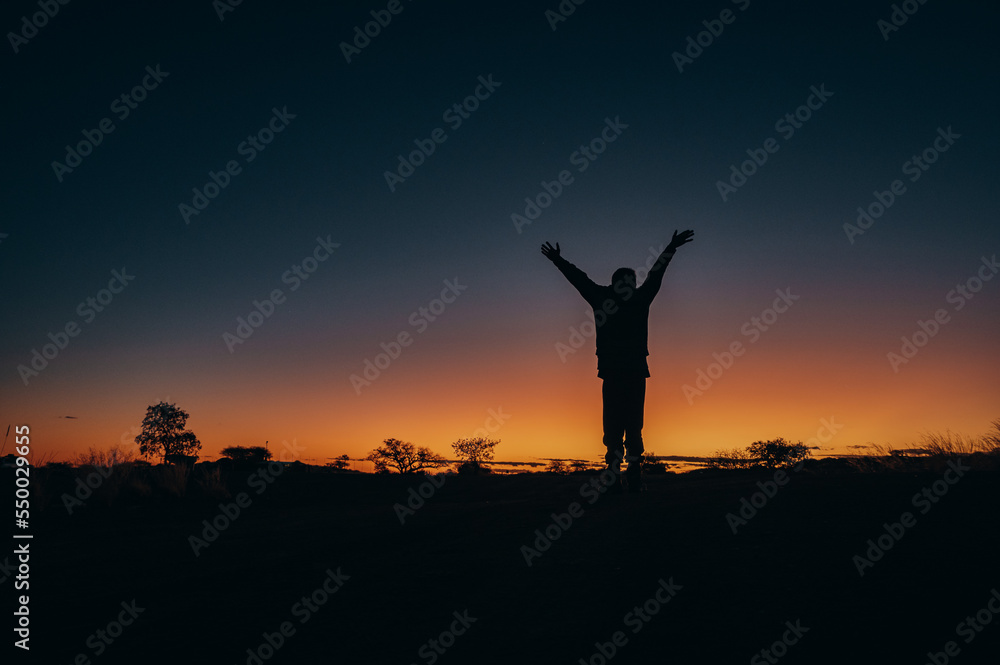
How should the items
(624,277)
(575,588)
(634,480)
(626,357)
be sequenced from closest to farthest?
1. (575,588)
2. (634,480)
3. (626,357)
4. (624,277)

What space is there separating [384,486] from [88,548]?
23.3ft

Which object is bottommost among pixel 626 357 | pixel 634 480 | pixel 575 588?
pixel 575 588

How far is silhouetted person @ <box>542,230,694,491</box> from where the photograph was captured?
702 centimetres

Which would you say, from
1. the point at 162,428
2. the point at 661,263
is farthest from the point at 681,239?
the point at 162,428

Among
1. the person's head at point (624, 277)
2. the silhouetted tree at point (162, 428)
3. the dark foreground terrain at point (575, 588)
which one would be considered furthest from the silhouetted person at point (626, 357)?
the silhouetted tree at point (162, 428)

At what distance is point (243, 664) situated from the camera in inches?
98.0

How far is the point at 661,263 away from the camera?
7102 millimetres

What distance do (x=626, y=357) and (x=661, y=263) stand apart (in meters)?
1.22

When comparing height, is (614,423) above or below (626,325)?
below

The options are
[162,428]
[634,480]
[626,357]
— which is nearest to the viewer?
[634,480]

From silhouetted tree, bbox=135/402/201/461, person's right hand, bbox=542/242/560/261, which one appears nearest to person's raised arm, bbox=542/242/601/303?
person's right hand, bbox=542/242/560/261

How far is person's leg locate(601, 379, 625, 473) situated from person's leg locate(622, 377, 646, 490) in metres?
0.06

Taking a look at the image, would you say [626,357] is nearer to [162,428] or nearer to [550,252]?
[550,252]

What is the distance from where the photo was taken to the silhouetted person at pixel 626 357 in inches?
277
